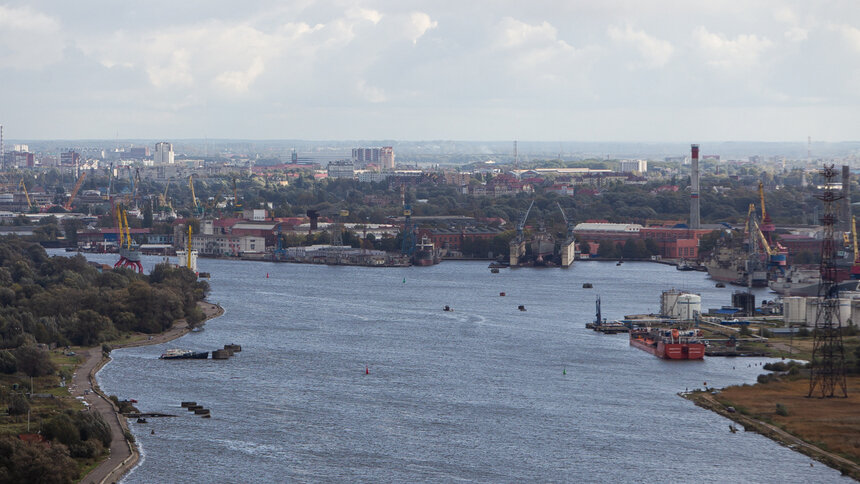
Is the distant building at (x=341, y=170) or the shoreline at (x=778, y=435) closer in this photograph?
the shoreline at (x=778, y=435)

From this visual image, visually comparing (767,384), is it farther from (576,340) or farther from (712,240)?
(712,240)

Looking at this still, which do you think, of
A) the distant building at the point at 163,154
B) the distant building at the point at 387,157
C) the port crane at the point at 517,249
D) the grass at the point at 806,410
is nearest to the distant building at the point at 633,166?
the distant building at the point at 387,157

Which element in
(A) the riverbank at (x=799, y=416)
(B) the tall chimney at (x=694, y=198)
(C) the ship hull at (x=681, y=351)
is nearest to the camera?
(A) the riverbank at (x=799, y=416)

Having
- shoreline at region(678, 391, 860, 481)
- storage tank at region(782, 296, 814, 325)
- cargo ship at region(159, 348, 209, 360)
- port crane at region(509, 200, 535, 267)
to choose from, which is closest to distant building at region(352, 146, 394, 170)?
port crane at region(509, 200, 535, 267)

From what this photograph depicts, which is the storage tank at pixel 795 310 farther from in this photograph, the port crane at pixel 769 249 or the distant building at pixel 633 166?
the distant building at pixel 633 166

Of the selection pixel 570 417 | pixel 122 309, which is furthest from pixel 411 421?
pixel 122 309

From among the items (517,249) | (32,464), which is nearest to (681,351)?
(32,464)

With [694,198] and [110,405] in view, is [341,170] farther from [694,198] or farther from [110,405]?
[110,405]
